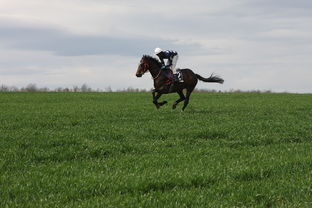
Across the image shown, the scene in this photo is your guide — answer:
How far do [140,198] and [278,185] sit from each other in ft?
11.0

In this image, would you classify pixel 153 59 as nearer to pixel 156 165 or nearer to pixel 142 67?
pixel 142 67

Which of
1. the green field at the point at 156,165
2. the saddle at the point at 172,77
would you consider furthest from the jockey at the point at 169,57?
the green field at the point at 156,165

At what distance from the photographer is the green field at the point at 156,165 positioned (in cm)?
897

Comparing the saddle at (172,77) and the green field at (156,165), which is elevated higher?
the saddle at (172,77)

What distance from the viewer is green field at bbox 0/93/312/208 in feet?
29.4

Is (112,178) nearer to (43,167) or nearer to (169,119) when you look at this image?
(43,167)

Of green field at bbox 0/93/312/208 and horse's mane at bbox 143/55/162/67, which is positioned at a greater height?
horse's mane at bbox 143/55/162/67

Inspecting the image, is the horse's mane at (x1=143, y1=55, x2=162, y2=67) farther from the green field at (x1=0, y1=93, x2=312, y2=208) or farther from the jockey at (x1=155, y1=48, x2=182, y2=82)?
the green field at (x1=0, y1=93, x2=312, y2=208)

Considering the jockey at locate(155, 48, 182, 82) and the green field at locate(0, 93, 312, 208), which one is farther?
the jockey at locate(155, 48, 182, 82)

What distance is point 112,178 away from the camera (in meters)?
10.3

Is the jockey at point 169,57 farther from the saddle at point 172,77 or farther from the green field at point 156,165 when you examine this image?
the green field at point 156,165

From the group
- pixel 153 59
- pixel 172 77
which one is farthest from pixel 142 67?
pixel 172 77

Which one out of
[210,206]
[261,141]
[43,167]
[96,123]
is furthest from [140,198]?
[96,123]

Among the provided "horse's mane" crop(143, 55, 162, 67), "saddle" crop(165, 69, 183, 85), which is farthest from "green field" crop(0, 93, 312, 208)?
"horse's mane" crop(143, 55, 162, 67)
